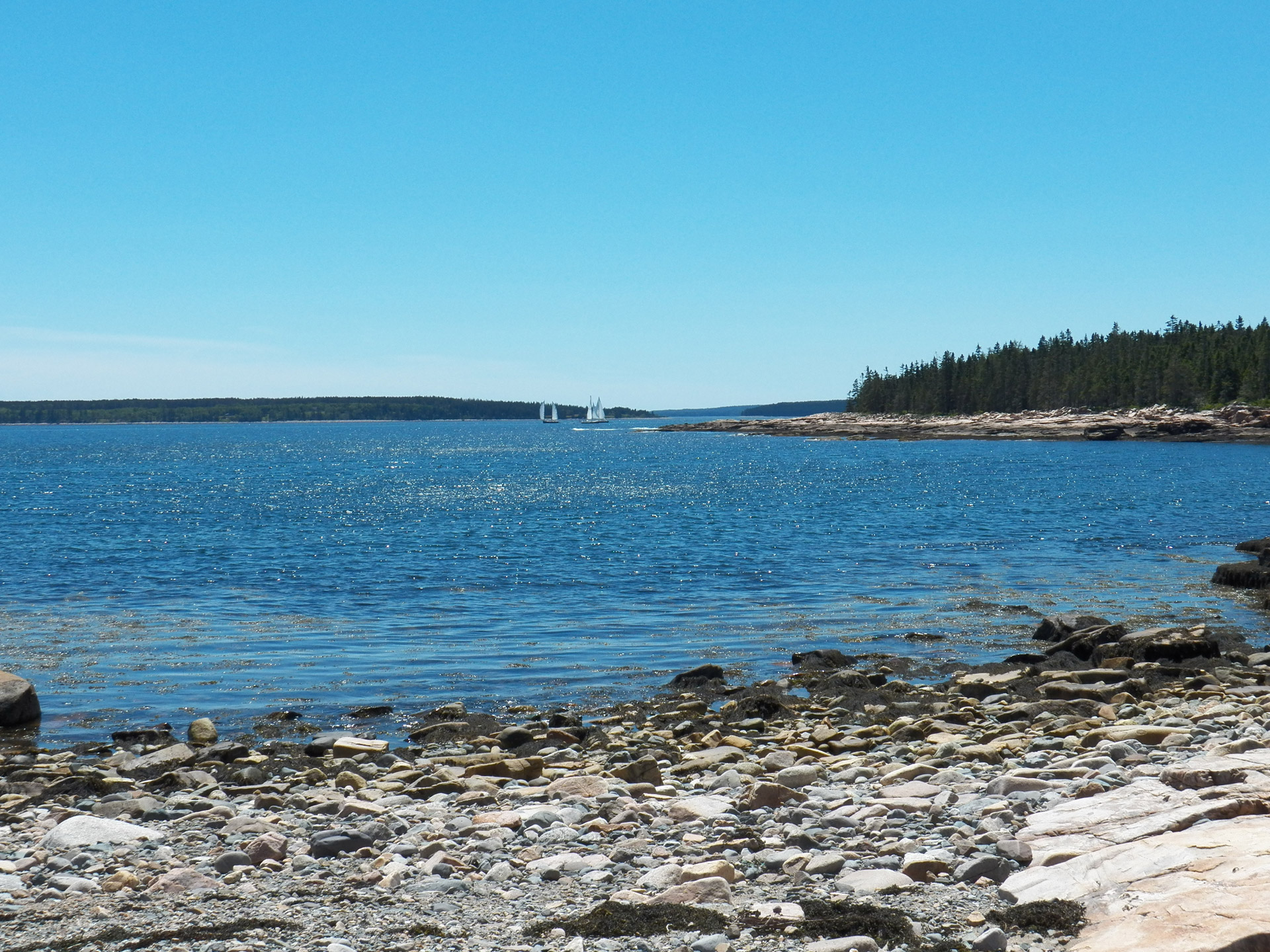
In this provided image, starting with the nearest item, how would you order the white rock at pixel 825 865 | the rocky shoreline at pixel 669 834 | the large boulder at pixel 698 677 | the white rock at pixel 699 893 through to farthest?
the rocky shoreline at pixel 669 834 → the white rock at pixel 699 893 → the white rock at pixel 825 865 → the large boulder at pixel 698 677

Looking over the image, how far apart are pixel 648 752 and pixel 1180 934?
860 centimetres

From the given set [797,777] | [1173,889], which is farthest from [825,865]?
[797,777]

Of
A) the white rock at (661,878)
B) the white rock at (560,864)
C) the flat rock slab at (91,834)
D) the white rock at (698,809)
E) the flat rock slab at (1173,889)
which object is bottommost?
the flat rock slab at (91,834)

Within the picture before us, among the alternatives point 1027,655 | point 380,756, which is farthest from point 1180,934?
point 1027,655

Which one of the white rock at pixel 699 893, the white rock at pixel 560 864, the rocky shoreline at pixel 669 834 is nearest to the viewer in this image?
the rocky shoreline at pixel 669 834

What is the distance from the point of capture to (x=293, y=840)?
10578mm

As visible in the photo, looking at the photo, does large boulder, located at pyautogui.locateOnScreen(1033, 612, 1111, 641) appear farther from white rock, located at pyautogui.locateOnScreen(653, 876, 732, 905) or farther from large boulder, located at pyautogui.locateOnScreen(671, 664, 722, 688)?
white rock, located at pyautogui.locateOnScreen(653, 876, 732, 905)

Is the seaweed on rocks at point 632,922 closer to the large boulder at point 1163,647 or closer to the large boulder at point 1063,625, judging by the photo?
the large boulder at point 1163,647

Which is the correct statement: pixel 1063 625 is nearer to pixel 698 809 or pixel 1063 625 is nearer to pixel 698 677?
pixel 698 677

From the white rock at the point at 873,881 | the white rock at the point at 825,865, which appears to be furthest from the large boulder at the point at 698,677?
the white rock at the point at 873,881

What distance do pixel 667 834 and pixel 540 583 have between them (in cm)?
2457

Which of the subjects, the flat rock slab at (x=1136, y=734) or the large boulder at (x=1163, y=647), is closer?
the flat rock slab at (x=1136, y=734)

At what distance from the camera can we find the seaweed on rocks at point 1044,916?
756 cm

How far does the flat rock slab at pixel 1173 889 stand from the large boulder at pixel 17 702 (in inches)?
606
